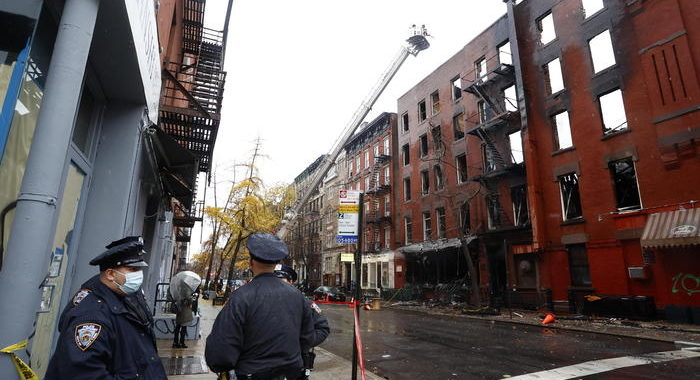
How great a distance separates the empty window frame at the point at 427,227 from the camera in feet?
100

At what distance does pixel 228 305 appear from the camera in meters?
2.79

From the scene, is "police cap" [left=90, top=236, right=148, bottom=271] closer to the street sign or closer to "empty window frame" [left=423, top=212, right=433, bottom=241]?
the street sign

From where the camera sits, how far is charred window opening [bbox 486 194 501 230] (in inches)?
941

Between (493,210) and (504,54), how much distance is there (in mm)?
10251

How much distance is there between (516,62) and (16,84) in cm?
2388

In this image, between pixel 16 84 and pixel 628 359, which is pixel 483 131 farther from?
pixel 16 84

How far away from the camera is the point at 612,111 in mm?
18281

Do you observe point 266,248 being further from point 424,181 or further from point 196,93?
point 424,181

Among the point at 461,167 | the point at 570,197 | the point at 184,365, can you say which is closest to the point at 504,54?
the point at 461,167

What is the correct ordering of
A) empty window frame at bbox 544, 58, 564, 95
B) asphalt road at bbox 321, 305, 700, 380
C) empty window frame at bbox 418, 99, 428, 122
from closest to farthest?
asphalt road at bbox 321, 305, 700, 380 → empty window frame at bbox 544, 58, 564, 95 → empty window frame at bbox 418, 99, 428, 122

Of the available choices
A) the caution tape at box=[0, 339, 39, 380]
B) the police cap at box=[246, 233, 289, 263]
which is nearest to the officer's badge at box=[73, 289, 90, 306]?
the caution tape at box=[0, 339, 39, 380]

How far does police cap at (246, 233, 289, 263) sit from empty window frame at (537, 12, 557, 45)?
77.7 feet

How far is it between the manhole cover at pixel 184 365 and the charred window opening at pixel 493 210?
19950 millimetres

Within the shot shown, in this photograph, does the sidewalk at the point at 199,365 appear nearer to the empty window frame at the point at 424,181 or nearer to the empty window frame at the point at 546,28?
the empty window frame at the point at 546,28
